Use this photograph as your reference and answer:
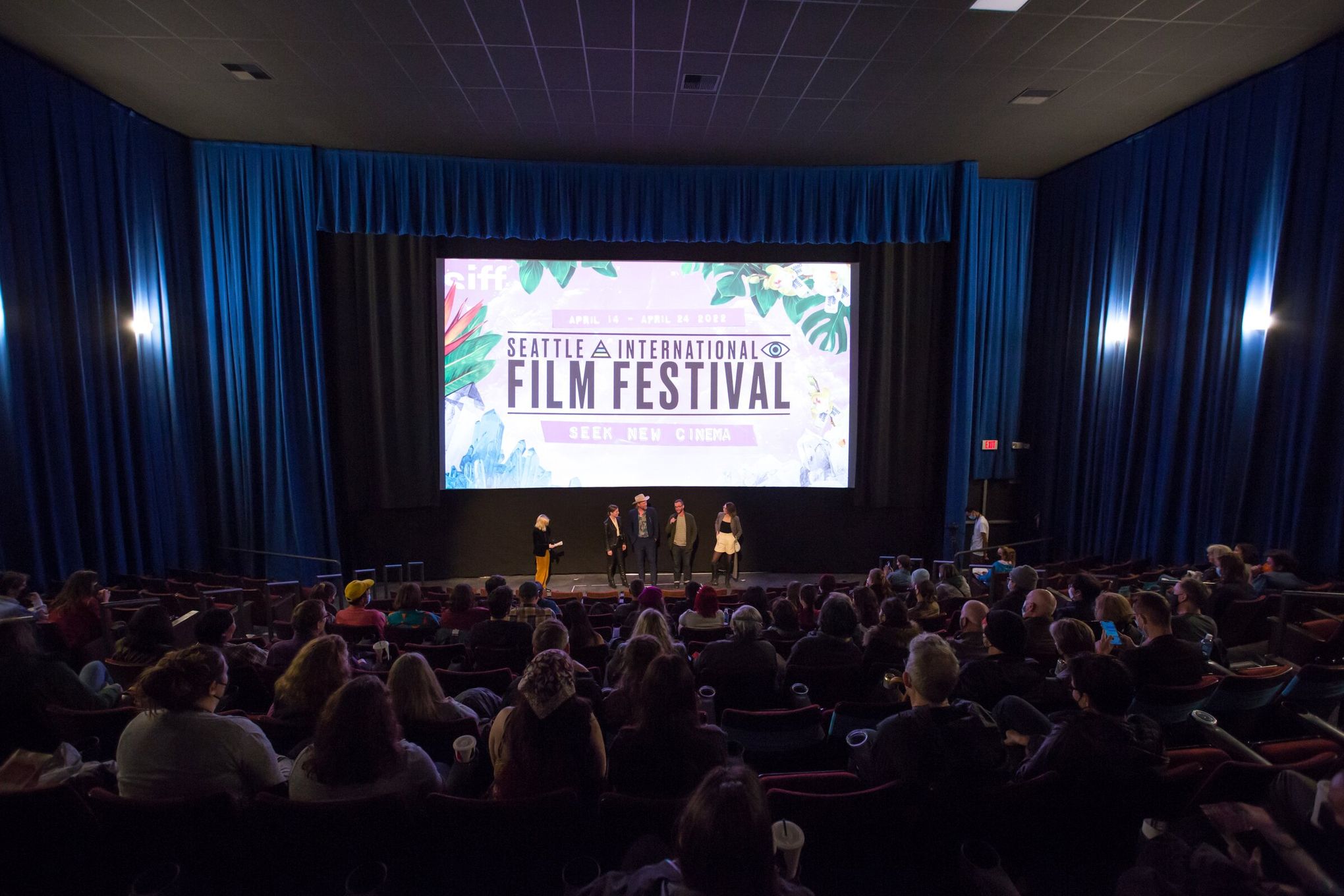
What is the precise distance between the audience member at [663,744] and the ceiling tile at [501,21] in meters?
5.97

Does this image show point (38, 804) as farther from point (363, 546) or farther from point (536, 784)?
point (363, 546)

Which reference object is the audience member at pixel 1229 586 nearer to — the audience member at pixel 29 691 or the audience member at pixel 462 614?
the audience member at pixel 462 614

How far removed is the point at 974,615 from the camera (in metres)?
4.30

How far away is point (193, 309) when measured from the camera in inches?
376

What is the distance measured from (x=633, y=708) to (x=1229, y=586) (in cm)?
530

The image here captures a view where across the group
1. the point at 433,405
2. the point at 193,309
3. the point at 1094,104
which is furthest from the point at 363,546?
the point at 1094,104

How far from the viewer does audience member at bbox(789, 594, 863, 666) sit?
387 cm

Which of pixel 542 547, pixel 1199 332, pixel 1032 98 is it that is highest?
pixel 1032 98

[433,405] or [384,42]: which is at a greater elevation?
[384,42]

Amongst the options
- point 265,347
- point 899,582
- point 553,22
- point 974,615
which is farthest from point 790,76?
point 265,347

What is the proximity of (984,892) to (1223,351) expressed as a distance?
849 centimetres

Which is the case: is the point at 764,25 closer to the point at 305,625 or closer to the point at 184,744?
the point at 305,625

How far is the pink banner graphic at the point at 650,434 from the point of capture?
10.5 m

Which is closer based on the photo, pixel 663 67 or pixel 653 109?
pixel 663 67
